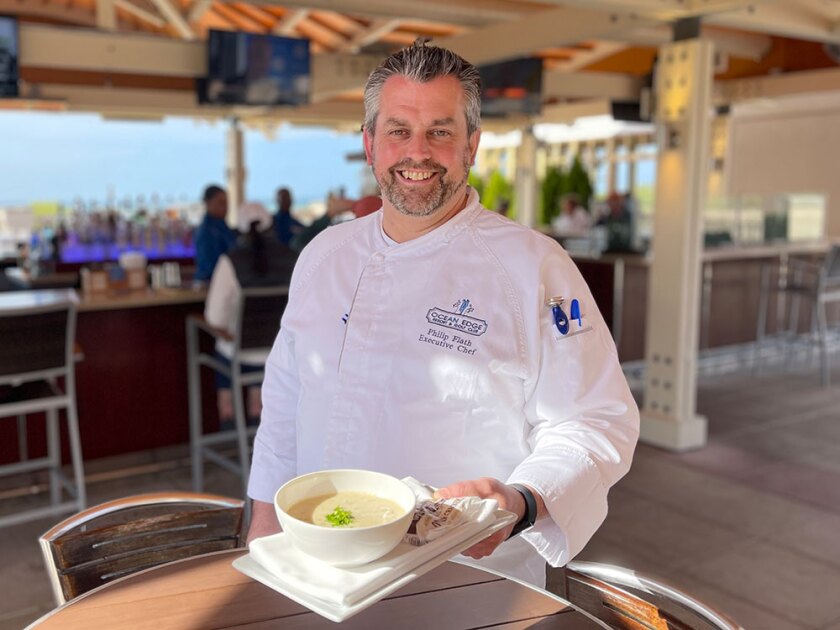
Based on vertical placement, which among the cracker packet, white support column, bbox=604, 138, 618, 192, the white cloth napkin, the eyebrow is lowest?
the white cloth napkin

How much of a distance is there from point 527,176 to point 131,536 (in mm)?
9151

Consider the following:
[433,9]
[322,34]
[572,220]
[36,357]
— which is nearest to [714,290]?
[433,9]

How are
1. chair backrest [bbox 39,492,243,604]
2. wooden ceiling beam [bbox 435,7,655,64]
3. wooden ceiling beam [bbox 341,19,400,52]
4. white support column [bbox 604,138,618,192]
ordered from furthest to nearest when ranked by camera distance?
white support column [bbox 604,138,618,192] → wooden ceiling beam [bbox 341,19,400,52] → wooden ceiling beam [bbox 435,7,655,64] → chair backrest [bbox 39,492,243,604]

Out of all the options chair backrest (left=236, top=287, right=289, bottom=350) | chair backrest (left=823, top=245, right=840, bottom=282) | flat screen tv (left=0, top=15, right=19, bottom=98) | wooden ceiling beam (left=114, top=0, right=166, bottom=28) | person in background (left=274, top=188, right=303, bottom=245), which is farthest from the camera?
wooden ceiling beam (left=114, top=0, right=166, bottom=28)

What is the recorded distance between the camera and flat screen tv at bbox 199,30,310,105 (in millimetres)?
6539

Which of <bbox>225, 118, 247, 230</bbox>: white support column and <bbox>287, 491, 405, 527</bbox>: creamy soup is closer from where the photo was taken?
<bbox>287, 491, 405, 527</bbox>: creamy soup

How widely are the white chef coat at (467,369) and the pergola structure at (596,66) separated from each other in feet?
11.0

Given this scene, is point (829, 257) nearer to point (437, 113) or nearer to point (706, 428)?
point (706, 428)

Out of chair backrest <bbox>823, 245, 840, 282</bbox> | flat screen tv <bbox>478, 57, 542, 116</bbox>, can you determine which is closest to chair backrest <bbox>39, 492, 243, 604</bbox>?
chair backrest <bbox>823, 245, 840, 282</bbox>

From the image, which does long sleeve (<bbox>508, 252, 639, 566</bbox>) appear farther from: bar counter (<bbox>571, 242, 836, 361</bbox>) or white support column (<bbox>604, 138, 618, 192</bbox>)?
white support column (<bbox>604, 138, 618, 192</bbox>)

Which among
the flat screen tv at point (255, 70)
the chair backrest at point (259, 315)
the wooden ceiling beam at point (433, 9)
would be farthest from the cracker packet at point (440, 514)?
the flat screen tv at point (255, 70)

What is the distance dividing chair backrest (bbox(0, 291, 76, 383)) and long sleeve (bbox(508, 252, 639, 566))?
2.45 m

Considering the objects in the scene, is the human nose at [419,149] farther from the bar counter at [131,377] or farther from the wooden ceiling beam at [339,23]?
the wooden ceiling beam at [339,23]

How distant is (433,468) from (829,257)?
6001mm
